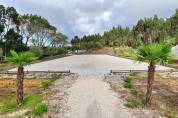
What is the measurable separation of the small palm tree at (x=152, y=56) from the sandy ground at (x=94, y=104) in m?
2.28

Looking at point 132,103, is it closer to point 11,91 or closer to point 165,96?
point 165,96

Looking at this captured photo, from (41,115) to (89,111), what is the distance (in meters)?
3.08

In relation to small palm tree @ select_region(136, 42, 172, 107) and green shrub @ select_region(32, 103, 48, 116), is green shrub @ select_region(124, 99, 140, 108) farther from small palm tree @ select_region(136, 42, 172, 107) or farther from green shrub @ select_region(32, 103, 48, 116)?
green shrub @ select_region(32, 103, 48, 116)

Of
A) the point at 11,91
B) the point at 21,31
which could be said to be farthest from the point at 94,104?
the point at 21,31

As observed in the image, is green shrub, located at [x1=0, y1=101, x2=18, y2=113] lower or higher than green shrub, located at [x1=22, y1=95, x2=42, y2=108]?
lower

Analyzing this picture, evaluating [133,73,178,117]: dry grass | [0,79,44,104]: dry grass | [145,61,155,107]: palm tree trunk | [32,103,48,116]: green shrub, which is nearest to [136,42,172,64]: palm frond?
[145,61,155,107]: palm tree trunk

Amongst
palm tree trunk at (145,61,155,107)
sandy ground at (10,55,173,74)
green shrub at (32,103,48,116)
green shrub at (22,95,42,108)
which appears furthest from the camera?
sandy ground at (10,55,173,74)

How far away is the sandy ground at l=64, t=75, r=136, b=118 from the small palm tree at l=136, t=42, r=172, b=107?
2.28 meters

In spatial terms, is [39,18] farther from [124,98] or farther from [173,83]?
[124,98]

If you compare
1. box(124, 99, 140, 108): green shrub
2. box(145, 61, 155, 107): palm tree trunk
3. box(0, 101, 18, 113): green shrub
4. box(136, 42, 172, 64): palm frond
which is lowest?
box(0, 101, 18, 113): green shrub

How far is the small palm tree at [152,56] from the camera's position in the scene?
2427cm

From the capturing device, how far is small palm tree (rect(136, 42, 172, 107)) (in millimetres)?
24266

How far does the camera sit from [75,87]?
33875 millimetres

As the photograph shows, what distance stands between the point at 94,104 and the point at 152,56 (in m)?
5.25
